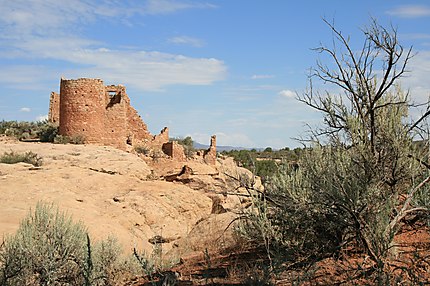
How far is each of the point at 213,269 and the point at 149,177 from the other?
34.0ft

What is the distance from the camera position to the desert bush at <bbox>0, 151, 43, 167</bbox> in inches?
598

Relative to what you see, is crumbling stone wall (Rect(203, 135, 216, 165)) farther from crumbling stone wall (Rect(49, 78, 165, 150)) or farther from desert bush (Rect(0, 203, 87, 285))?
desert bush (Rect(0, 203, 87, 285))

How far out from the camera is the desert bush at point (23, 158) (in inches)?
598

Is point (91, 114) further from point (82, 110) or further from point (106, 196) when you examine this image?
point (106, 196)

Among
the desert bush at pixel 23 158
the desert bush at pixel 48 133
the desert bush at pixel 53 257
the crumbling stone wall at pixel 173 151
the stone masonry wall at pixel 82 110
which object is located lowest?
the desert bush at pixel 53 257

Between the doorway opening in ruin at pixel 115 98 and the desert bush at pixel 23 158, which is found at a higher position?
the doorway opening in ruin at pixel 115 98

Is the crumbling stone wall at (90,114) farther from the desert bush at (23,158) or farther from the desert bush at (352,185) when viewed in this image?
the desert bush at (352,185)

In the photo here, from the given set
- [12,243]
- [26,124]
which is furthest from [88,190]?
[26,124]

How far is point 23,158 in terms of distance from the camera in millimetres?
15195

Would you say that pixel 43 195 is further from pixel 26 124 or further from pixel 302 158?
pixel 26 124

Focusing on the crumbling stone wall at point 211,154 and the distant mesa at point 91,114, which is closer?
the distant mesa at point 91,114

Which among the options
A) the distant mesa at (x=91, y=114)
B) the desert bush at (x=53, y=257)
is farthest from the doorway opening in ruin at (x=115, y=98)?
the desert bush at (x=53, y=257)

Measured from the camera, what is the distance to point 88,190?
13.6 meters

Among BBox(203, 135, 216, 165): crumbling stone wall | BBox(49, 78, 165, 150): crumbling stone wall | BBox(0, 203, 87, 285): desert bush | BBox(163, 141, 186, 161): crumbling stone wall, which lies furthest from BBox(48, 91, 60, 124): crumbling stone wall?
BBox(0, 203, 87, 285): desert bush
